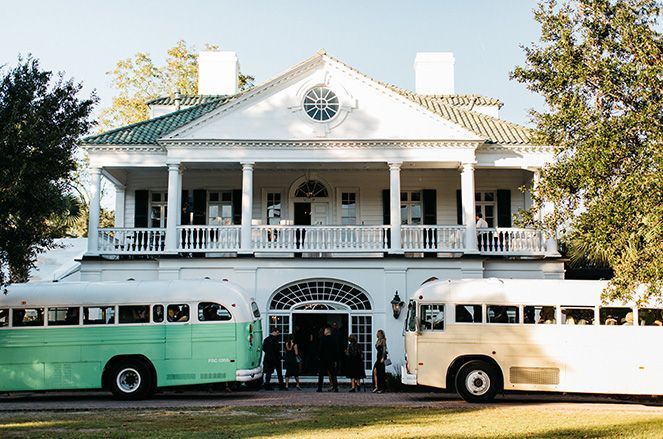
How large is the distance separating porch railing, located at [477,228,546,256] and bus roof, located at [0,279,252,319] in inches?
378

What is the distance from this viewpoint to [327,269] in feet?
82.6

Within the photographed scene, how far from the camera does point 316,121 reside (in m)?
25.9

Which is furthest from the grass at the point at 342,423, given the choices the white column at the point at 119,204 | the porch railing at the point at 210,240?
the white column at the point at 119,204

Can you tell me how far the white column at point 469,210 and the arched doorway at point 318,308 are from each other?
371 cm

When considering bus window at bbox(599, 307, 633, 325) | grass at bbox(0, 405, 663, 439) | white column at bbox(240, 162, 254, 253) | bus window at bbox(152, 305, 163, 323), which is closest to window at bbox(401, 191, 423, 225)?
white column at bbox(240, 162, 254, 253)

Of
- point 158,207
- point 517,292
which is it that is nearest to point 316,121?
point 158,207

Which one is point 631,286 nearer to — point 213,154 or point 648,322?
point 648,322

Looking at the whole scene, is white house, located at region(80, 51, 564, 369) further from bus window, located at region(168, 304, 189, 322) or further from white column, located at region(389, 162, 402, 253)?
bus window, located at region(168, 304, 189, 322)

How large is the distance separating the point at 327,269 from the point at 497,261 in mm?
5509

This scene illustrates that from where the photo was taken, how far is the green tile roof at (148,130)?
86.2ft

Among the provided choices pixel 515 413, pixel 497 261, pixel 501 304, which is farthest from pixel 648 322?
pixel 497 261

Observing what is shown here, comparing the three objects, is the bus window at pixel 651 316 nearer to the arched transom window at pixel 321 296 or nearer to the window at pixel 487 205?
the arched transom window at pixel 321 296

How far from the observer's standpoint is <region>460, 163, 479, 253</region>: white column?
2539 centimetres

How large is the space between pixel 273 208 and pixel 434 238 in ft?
20.2
